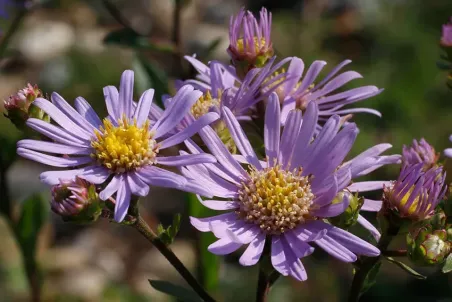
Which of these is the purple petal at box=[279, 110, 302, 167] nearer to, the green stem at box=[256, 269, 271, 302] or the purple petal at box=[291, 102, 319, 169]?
the purple petal at box=[291, 102, 319, 169]

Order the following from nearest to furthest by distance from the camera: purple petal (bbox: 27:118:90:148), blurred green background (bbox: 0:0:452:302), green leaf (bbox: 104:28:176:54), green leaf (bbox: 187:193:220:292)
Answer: purple petal (bbox: 27:118:90:148) < green leaf (bbox: 187:193:220:292) < green leaf (bbox: 104:28:176:54) < blurred green background (bbox: 0:0:452:302)

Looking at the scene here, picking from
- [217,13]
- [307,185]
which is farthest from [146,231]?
[217,13]

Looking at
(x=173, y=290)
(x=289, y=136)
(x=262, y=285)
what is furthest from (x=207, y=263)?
(x=289, y=136)

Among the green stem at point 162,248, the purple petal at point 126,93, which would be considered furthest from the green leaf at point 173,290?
the purple petal at point 126,93

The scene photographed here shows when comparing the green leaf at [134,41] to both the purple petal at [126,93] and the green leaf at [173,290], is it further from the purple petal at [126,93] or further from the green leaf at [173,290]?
the green leaf at [173,290]

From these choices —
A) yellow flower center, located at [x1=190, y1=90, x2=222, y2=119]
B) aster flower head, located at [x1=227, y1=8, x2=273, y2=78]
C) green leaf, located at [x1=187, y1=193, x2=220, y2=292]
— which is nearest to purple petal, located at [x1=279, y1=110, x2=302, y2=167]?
yellow flower center, located at [x1=190, y1=90, x2=222, y2=119]

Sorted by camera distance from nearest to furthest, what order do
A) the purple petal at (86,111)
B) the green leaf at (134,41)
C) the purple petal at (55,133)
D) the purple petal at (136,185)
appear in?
the purple petal at (136,185), the purple petal at (55,133), the purple petal at (86,111), the green leaf at (134,41)

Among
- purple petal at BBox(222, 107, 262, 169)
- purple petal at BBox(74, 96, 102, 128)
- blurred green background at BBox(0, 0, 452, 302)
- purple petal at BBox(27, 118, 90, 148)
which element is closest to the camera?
purple petal at BBox(27, 118, 90, 148)

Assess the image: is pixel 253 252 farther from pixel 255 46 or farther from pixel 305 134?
pixel 255 46

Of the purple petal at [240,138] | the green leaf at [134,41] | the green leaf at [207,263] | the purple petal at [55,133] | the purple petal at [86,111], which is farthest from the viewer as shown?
the green leaf at [134,41]
